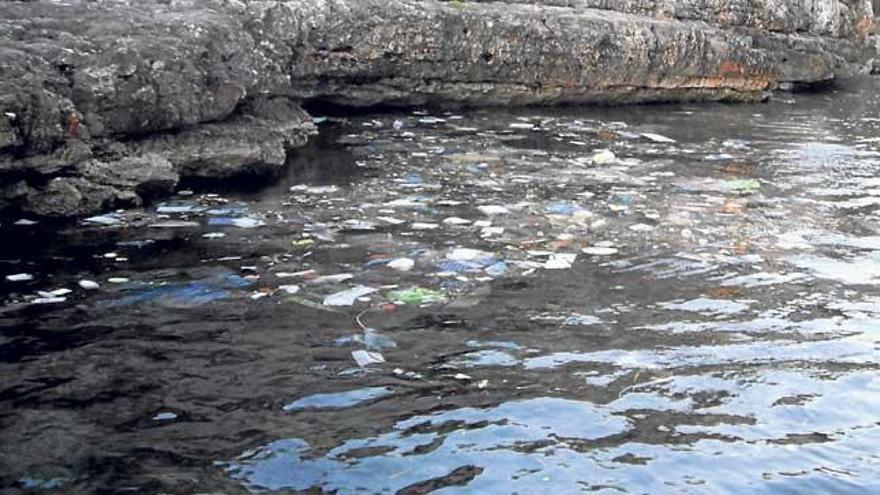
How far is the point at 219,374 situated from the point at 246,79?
3236 millimetres

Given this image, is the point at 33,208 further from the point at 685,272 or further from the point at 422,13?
the point at 422,13

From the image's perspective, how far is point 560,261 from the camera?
4066 millimetres

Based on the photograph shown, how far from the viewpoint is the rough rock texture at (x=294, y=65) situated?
15.3ft

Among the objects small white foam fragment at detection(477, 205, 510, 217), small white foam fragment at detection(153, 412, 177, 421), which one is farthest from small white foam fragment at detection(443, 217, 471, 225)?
small white foam fragment at detection(153, 412, 177, 421)

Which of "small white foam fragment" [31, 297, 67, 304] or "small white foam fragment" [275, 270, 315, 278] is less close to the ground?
"small white foam fragment" [275, 270, 315, 278]

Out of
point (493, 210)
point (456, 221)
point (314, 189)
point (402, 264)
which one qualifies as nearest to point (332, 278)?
point (402, 264)

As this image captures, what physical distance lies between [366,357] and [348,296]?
589mm

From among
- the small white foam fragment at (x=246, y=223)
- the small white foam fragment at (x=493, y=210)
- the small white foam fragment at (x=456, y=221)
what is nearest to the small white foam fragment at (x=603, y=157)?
the small white foam fragment at (x=493, y=210)

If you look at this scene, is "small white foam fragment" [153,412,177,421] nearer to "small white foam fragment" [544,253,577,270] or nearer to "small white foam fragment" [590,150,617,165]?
"small white foam fragment" [544,253,577,270]

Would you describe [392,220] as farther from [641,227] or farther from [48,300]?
[48,300]

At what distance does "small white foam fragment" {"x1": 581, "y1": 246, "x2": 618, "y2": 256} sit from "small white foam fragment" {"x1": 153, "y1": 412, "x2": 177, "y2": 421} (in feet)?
7.16

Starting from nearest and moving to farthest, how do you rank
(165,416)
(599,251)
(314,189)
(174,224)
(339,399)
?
(165,416), (339,399), (599,251), (174,224), (314,189)

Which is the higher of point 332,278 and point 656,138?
point 656,138

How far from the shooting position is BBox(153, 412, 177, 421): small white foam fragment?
2.61 m
